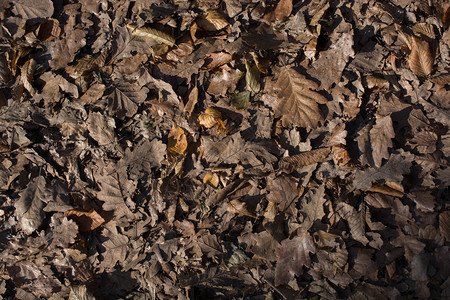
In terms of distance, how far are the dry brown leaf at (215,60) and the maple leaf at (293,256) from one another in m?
1.39

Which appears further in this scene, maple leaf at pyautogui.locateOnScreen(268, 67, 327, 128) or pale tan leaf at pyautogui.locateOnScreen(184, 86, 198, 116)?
pale tan leaf at pyautogui.locateOnScreen(184, 86, 198, 116)

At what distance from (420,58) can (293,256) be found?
1.73 meters

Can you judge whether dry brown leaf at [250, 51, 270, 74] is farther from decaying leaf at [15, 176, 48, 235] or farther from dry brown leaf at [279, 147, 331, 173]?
decaying leaf at [15, 176, 48, 235]

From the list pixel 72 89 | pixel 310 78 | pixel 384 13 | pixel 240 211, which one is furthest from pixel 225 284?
pixel 384 13

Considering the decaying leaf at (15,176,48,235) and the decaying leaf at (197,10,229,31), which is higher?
the decaying leaf at (197,10,229,31)

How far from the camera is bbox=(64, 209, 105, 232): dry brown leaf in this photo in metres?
2.64

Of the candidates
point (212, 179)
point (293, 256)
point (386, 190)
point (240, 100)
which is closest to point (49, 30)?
point (240, 100)

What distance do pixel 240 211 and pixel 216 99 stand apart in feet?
2.90

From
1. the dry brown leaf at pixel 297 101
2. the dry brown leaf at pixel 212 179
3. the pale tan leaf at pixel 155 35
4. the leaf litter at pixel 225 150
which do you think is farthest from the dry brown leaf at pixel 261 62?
the dry brown leaf at pixel 212 179

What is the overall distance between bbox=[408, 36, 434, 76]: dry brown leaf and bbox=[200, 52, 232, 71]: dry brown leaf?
1362mm

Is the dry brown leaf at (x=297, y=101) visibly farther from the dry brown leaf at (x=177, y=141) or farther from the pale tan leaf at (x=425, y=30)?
the pale tan leaf at (x=425, y=30)

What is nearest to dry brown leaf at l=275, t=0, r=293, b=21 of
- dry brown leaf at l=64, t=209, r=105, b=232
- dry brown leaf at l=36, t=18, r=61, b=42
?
dry brown leaf at l=36, t=18, r=61, b=42

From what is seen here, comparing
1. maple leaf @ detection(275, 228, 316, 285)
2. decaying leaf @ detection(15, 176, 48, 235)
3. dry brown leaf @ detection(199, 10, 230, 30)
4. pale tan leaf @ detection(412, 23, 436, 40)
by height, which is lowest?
decaying leaf @ detection(15, 176, 48, 235)

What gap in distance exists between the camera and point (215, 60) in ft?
8.71
